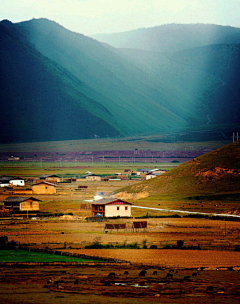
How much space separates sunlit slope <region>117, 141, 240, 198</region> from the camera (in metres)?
91.9

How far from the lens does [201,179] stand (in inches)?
3797

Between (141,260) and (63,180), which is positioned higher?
(63,180)

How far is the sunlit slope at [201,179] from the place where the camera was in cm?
9194

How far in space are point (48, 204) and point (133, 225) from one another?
26.1 m

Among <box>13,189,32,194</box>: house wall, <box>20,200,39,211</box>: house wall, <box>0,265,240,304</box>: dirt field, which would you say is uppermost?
<box>13,189,32,194</box>: house wall

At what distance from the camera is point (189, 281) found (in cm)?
2833

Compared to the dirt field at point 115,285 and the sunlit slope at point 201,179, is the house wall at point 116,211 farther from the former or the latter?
the dirt field at point 115,285

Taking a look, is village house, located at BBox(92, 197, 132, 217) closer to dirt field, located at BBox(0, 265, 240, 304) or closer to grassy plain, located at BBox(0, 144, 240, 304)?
grassy plain, located at BBox(0, 144, 240, 304)

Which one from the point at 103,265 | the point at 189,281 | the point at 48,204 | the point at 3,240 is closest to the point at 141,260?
the point at 103,265

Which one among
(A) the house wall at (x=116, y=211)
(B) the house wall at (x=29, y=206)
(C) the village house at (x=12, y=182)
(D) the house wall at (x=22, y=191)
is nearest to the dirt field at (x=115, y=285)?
(A) the house wall at (x=116, y=211)

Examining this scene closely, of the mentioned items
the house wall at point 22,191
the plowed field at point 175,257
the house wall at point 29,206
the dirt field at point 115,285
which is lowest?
the dirt field at point 115,285

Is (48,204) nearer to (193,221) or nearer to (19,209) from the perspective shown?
(19,209)

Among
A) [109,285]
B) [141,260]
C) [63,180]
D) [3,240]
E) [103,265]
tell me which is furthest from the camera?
[63,180]

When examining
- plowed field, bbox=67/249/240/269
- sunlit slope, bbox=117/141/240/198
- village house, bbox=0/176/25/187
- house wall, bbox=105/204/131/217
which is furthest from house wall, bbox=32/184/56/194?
plowed field, bbox=67/249/240/269
